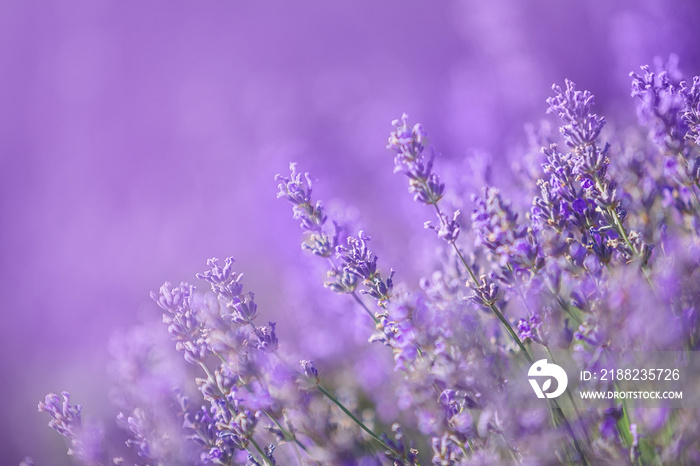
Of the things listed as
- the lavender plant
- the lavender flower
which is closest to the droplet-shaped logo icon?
the lavender plant

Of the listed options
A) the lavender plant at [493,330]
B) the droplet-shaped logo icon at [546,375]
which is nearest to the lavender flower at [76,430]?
the lavender plant at [493,330]

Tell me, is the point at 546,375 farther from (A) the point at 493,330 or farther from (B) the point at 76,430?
(B) the point at 76,430

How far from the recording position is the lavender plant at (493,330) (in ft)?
2.98

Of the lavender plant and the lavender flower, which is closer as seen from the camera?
the lavender plant

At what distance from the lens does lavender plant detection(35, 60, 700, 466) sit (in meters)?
0.91

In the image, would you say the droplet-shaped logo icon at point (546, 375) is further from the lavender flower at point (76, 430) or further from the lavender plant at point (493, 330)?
the lavender flower at point (76, 430)

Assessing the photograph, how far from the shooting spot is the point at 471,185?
1918 mm

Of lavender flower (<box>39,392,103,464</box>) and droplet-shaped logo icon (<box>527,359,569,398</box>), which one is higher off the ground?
lavender flower (<box>39,392,103,464</box>)

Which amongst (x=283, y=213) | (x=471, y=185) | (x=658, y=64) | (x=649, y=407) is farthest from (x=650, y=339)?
(x=283, y=213)

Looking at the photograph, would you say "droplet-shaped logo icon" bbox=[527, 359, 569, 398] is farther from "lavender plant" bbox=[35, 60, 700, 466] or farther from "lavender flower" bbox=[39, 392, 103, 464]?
"lavender flower" bbox=[39, 392, 103, 464]

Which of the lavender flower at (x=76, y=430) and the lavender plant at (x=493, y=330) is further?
the lavender flower at (x=76, y=430)

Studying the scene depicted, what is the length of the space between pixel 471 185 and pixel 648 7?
1.81m

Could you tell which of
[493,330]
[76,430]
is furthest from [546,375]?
[76,430]

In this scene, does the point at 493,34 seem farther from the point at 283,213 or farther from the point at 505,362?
the point at 505,362
